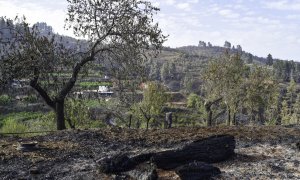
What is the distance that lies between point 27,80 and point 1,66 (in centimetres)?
216

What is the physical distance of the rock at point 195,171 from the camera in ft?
43.2

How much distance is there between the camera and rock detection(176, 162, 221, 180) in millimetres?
13172

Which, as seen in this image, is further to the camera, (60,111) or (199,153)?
(60,111)

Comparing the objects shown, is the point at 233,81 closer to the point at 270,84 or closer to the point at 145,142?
the point at 270,84

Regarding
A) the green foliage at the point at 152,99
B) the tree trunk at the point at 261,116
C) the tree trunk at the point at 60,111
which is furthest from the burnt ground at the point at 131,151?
the tree trunk at the point at 261,116

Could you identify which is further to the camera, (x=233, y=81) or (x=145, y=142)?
(x=233, y=81)

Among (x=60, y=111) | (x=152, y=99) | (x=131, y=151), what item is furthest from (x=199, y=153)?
(x=152, y=99)

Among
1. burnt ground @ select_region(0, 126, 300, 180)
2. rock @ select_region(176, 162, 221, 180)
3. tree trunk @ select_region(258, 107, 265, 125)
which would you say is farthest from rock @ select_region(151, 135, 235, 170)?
tree trunk @ select_region(258, 107, 265, 125)

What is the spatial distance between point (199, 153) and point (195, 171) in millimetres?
1990

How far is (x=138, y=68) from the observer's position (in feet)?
69.4

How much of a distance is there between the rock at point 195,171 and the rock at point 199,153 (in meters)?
1.08

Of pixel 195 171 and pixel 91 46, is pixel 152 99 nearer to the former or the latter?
pixel 91 46

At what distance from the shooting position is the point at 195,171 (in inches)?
526

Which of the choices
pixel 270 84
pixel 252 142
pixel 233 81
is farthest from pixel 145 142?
pixel 270 84
